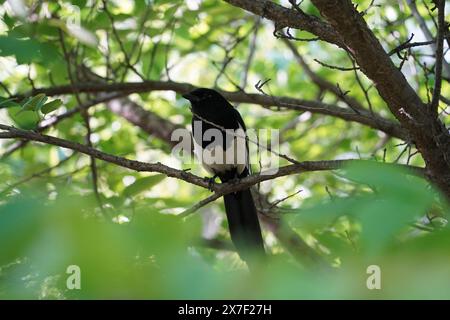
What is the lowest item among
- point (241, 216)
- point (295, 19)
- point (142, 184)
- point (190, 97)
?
point (142, 184)

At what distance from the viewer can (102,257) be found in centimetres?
68

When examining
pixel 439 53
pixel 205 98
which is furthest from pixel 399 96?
pixel 205 98

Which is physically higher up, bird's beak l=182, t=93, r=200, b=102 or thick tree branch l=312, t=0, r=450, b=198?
bird's beak l=182, t=93, r=200, b=102

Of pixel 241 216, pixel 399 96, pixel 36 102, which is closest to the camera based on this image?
pixel 36 102

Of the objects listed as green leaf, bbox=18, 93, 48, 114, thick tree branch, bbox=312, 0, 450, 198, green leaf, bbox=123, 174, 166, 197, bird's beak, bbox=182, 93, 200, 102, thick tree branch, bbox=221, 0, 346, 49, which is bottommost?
green leaf, bbox=123, 174, 166, 197

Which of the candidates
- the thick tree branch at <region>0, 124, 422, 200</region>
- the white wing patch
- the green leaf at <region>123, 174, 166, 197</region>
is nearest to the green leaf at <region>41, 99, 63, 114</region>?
the thick tree branch at <region>0, 124, 422, 200</region>

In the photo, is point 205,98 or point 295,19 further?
point 205,98

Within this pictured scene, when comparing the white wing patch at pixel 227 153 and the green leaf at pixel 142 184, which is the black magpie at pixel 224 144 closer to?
the white wing patch at pixel 227 153

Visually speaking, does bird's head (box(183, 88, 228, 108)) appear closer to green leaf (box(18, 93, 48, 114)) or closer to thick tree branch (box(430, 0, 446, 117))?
thick tree branch (box(430, 0, 446, 117))

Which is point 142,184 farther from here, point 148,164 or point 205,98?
point 205,98

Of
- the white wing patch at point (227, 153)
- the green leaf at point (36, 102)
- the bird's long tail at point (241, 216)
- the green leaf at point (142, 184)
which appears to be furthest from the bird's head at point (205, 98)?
the green leaf at point (36, 102)

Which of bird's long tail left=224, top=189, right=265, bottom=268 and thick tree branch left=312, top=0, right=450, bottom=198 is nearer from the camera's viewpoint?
thick tree branch left=312, top=0, right=450, bottom=198
